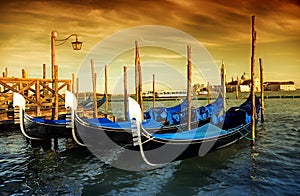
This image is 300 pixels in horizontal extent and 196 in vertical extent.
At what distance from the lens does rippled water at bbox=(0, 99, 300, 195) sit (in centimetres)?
490

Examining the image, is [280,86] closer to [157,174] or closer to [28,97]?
[28,97]

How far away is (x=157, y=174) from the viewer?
18.7ft

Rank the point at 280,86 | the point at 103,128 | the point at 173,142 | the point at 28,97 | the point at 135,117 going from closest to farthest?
1. the point at 135,117
2. the point at 173,142
3. the point at 103,128
4. the point at 28,97
5. the point at 280,86

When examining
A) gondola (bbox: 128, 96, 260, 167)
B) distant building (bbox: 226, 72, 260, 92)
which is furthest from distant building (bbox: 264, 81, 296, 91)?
gondola (bbox: 128, 96, 260, 167)

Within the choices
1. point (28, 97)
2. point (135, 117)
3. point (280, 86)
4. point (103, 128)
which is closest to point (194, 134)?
point (135, 117)

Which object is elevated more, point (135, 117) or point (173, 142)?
point (135, 117)

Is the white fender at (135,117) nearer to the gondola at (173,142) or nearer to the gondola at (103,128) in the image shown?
the gondola at (173,142)

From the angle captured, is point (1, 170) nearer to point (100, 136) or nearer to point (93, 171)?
point (93, 171)

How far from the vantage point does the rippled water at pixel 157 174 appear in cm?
490

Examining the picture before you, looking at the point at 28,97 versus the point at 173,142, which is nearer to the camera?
the point at 173,142

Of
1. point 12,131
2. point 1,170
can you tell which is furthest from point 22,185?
point 12,131

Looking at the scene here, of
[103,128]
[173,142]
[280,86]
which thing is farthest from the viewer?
[280,86]

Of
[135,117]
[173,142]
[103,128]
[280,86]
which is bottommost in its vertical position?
[173,142]

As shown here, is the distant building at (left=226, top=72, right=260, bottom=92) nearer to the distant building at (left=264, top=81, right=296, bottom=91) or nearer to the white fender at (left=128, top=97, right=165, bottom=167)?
the distant building at (left=264, top=81, right=296, bottom=91)
